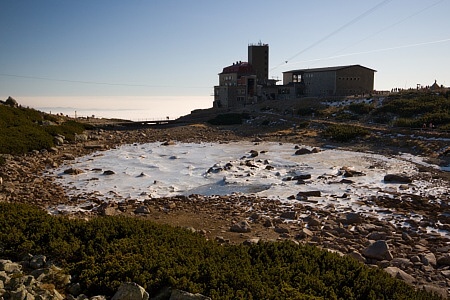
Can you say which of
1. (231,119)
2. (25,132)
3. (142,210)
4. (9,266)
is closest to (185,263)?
(9,266)

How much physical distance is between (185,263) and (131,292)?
5.68ft

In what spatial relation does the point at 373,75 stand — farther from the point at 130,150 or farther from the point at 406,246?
the point at 406,246

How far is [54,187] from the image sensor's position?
64.8ft

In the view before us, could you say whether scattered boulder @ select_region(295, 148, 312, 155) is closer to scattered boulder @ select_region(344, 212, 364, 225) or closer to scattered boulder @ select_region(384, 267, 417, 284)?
scattered boulder @ select_region(344, 212, 364, 225)

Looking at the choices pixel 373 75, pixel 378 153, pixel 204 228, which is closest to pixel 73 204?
pixel 204 228

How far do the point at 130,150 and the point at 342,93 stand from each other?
37.4 metres

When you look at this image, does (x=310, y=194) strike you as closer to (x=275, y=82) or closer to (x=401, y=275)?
(x=401, y=275)

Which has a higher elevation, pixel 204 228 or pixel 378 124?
pixel 378 124

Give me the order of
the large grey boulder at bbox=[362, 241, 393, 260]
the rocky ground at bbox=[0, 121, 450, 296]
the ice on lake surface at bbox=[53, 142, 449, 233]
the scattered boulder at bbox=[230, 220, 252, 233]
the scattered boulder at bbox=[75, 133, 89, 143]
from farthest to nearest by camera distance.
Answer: the scattered boulder at bbox=[75, 133, 89, 143] < the ice on lake surface at bbox=[53, 142, 449, 233] < the scattered boulder at bbox=[230, 220, 252, 233] < the large grey boulder at bbox=[362, 241, 393, 260] < the rocky ground at bbox=[0, 121, 450, 296]

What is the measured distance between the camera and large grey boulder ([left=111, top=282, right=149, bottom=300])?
23.9 feet

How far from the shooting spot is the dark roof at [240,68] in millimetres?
71812

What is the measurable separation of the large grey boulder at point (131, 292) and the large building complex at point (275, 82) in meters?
55.0

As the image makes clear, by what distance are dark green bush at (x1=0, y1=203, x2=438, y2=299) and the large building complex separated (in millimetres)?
51916

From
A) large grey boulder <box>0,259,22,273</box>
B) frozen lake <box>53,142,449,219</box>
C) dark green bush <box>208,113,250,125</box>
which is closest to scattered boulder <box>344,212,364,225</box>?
frozen lake <box>53,142,449,219</box>
